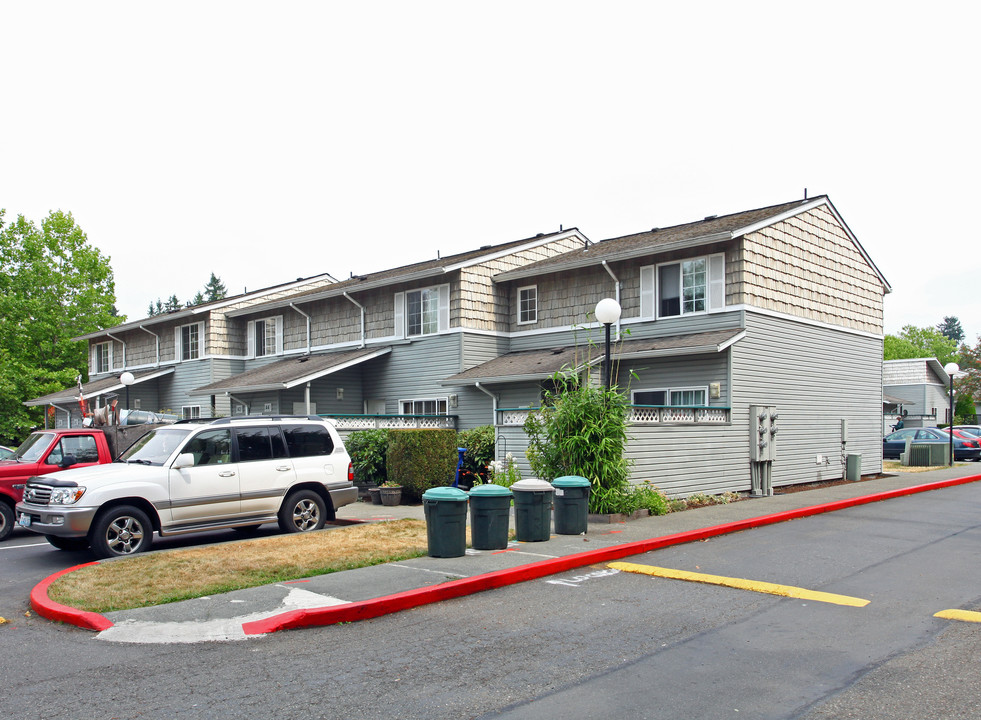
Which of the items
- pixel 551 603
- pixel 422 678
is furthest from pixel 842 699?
pixel 551 603

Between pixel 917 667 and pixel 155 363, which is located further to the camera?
pixel 155 363

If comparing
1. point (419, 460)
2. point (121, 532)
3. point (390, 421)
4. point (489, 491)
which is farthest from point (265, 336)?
point (489, 491)

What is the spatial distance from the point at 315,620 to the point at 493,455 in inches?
437

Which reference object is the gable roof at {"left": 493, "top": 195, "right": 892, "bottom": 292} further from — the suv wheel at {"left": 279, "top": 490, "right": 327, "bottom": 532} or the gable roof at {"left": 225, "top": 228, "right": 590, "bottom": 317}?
the suv wheel at {"left": 279, "top": 490, "right": 327, "bottom": 532}

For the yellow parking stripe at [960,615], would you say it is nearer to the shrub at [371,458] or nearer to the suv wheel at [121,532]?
the suv wheel at [121,532]

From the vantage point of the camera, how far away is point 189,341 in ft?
108

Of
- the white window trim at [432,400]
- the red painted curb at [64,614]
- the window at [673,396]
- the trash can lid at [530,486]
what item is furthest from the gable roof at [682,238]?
the red painted curb at [64,614]

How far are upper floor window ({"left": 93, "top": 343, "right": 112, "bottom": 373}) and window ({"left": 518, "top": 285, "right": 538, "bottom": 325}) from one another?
73.8ft

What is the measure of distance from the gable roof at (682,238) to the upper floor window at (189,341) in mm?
13709

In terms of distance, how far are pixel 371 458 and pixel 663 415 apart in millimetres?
6864

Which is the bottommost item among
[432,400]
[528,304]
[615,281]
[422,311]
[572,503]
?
[572,503]

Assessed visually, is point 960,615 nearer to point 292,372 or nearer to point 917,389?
point 292,372

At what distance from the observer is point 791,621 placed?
757 centimetres

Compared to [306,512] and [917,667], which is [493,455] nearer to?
[306,512]
